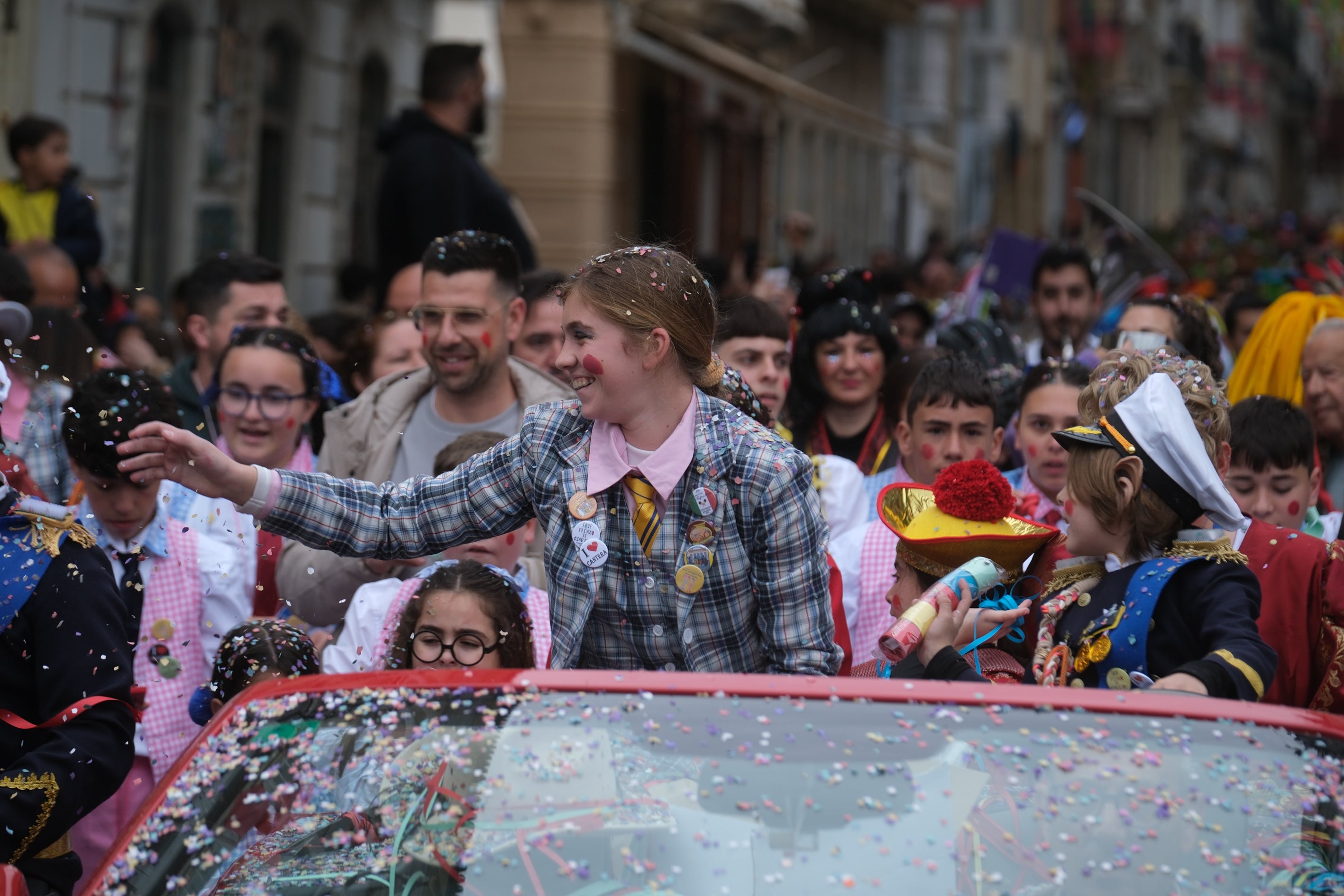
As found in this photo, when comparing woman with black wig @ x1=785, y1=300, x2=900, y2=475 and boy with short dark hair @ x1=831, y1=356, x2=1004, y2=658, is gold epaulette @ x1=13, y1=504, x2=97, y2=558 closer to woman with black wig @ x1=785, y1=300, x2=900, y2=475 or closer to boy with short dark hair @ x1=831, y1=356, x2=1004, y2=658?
boy with short dark hair @ x1=831, y1=356, x2=1004, y2=658

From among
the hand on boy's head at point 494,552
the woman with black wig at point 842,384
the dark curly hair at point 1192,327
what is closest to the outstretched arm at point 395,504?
the hand on boy's head at point 494,552

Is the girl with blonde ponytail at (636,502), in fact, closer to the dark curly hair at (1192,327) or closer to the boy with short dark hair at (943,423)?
the boy with short dark hair at (943,423)

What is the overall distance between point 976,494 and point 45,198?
20.2 ft

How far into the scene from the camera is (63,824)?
9.71ft

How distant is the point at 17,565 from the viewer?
3004 millimetres

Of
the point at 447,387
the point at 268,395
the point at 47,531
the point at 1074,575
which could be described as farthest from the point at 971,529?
the point at 268,395

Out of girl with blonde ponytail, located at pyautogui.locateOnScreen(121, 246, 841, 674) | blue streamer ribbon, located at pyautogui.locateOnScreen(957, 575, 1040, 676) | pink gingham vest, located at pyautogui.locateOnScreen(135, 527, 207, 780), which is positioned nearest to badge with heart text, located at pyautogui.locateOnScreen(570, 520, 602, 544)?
girl with blonde ponytail, located at pyautogui.locateOnScreen(121, 246, 841, 674)

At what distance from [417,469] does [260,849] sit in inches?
107

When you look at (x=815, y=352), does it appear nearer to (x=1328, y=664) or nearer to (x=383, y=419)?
(x=383, y=419)

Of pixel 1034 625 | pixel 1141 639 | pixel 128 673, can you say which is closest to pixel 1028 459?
pixel 1034 625

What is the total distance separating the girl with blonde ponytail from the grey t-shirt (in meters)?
1.71

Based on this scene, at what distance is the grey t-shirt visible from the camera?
4930 millimetres

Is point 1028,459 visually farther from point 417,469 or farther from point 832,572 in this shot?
point 417,469

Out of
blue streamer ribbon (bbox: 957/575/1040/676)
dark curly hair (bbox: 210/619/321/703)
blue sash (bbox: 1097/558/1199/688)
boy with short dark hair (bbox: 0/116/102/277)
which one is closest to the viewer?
blue sash (bbox: 1097/558/1199/688)
